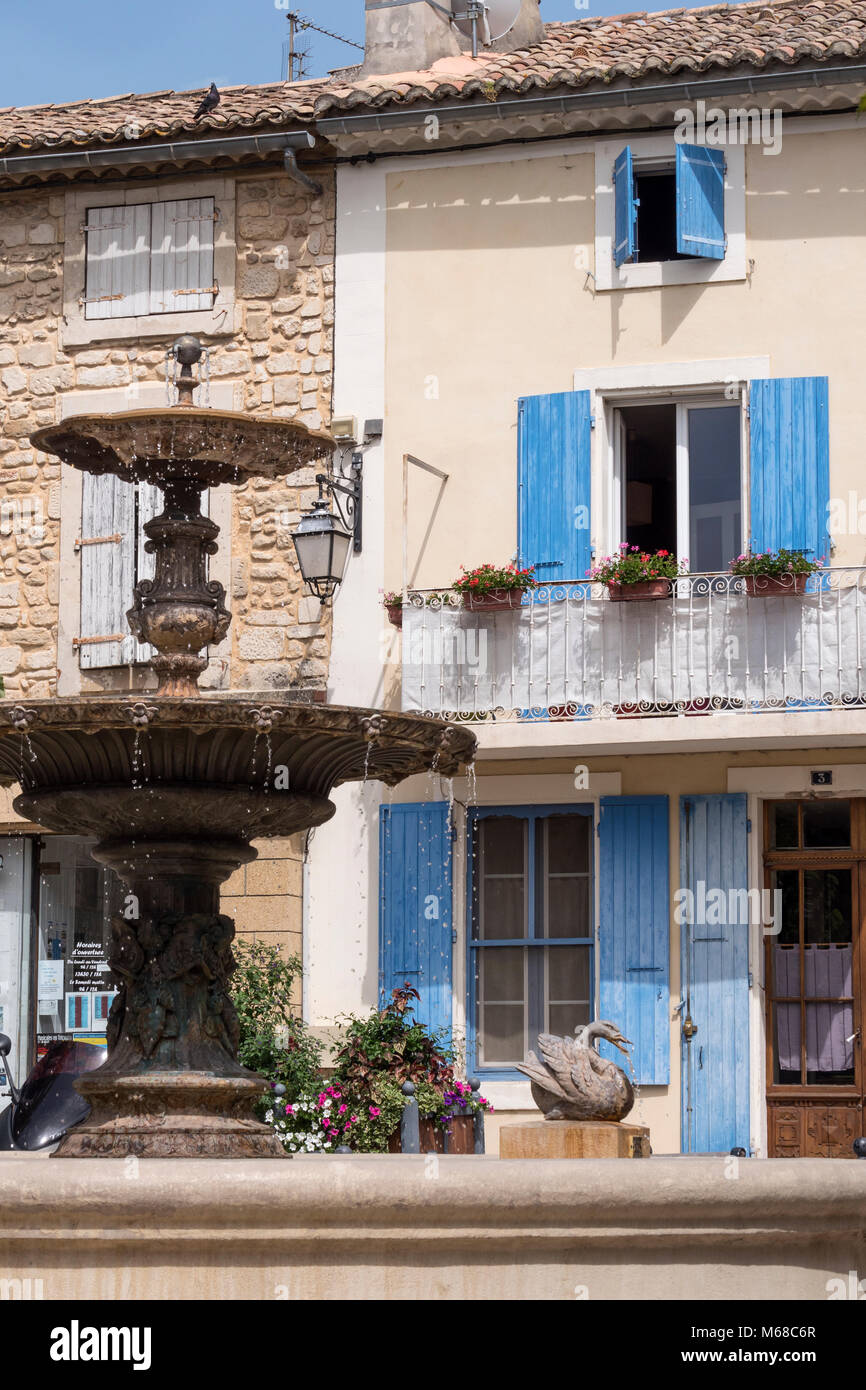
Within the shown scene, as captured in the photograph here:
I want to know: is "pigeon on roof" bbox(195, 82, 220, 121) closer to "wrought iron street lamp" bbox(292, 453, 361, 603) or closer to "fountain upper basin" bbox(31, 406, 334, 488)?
"wrought iron street lamp" bbox(292, 453, 361, 603)

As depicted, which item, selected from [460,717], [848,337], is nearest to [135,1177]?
[460,717]

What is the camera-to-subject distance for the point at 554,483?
47.5 ft

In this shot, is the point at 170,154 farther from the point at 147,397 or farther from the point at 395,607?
Answer: the point at 395,607

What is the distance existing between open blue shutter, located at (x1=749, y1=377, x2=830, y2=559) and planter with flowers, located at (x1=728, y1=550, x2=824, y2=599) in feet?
1.09

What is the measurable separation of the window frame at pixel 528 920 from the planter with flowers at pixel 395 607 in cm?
137

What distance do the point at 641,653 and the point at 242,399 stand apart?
11.8 ft

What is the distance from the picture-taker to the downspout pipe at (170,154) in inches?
591

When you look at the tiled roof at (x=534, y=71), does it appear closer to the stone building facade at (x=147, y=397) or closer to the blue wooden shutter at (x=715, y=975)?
the stone building facade at (x=147, y=397)

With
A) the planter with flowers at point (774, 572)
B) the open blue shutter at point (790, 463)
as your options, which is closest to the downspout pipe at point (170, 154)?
the open blue shutter at point (790, 463)

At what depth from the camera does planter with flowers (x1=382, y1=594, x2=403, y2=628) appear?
14398 mm

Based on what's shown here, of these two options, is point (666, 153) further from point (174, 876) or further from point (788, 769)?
point (174, 876)

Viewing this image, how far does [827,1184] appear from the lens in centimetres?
588

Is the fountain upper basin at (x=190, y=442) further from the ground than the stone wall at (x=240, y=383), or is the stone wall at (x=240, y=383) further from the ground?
the stone wall at (x=240, y=383)

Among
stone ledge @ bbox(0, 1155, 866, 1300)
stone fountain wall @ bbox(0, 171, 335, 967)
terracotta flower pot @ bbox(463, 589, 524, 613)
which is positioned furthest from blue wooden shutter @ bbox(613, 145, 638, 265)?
stone ledge @ bbox(0, 1155, 866, 1300)
